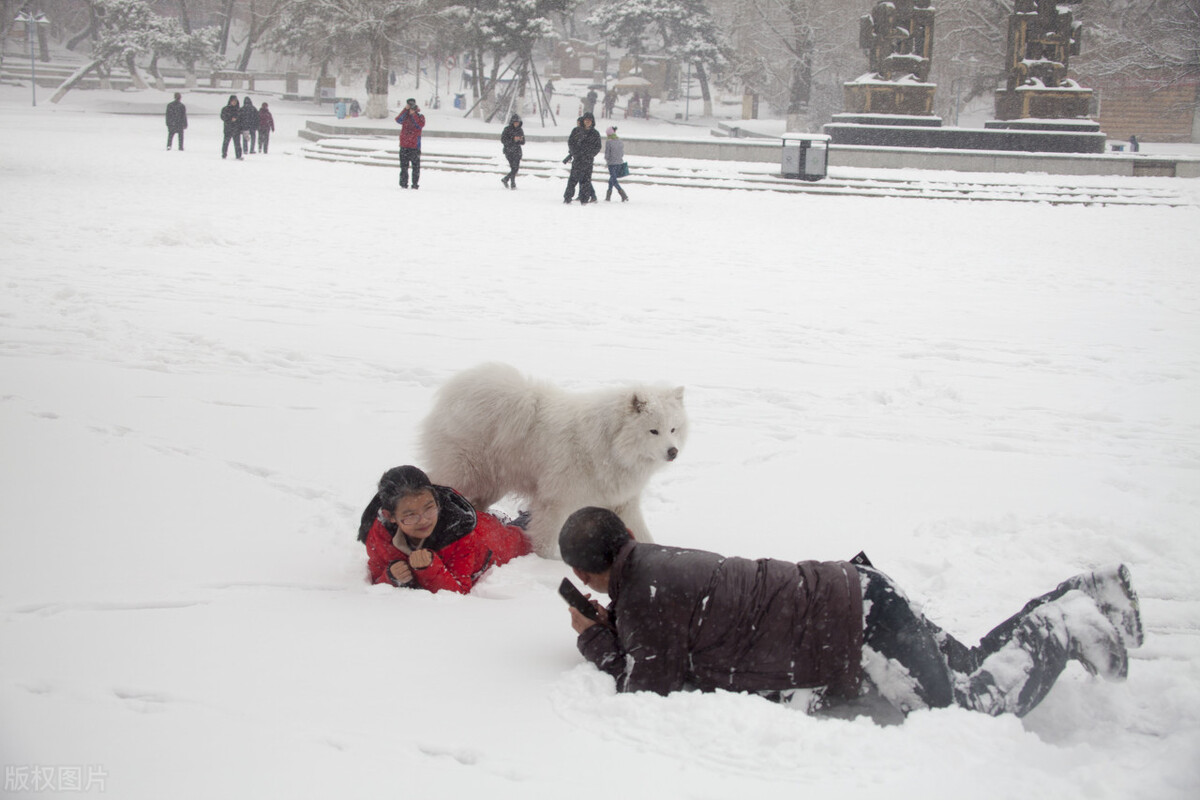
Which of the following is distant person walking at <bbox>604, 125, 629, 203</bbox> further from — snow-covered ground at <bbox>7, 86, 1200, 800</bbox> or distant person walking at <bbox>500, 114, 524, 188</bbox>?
snow-covered ground at <bbox>7, 86, 1200, 800</bbox>

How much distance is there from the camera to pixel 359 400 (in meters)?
7.52

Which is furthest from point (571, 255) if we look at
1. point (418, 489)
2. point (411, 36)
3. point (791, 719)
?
point (411, 36)

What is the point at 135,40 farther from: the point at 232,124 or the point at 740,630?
the point at 740,630

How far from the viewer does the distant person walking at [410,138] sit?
2245 centimetres

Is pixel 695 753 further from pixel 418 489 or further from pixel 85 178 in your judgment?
pixel 85 178

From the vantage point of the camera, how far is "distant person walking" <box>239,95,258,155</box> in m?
30.7

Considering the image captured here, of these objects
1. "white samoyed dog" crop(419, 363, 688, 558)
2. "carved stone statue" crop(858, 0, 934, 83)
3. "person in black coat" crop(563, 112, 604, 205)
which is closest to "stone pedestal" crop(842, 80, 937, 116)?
"carved stone statue" crop(858, 0, 934, 83)

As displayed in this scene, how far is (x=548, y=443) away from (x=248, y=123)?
2951 centimetres

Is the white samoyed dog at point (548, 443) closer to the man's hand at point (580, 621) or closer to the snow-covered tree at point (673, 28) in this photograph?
the man's hand at point (580, 621)

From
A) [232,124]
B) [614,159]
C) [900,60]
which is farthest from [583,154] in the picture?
[900,60]

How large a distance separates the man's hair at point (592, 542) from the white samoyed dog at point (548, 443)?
143cm

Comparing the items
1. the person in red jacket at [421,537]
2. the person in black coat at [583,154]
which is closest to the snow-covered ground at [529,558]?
the person in red jacket at [421,537]
